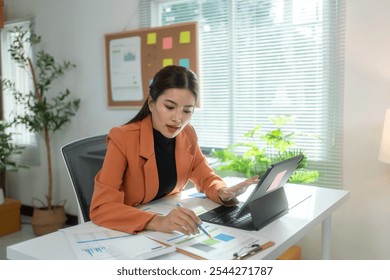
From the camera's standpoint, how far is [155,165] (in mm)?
1532

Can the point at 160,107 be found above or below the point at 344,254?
above

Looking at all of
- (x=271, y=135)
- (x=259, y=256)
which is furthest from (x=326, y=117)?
(x=259, y=256)

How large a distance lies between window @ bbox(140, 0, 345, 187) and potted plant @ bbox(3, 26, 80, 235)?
1.15 meters

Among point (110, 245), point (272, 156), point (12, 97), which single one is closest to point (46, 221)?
point (12, 97)

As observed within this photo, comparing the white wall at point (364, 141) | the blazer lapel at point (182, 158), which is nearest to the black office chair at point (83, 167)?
the blazer lapel at point (182, 158)

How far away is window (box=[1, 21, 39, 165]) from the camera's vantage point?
156 inches

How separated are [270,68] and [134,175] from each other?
1.46 meters

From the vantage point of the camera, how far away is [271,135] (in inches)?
92.5

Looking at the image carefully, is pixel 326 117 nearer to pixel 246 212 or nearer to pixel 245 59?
pixel 245 59

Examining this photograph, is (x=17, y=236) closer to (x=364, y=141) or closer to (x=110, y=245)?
(x=110, y=245)

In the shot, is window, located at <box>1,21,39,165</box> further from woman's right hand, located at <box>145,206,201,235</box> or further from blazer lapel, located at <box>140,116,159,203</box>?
woman's right hand, located at <box>145,206,201,235</box>

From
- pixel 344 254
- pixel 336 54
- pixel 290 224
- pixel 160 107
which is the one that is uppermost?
pixel 336 54

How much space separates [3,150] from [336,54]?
2.67 metres

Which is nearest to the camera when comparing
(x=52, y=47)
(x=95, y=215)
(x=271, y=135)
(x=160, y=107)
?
(x=95, y=215)
